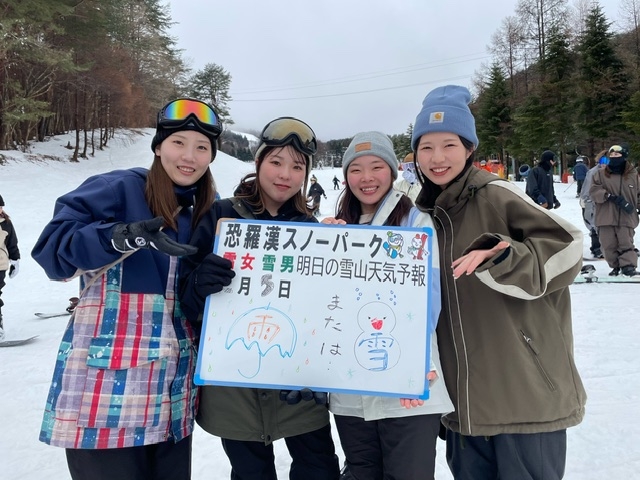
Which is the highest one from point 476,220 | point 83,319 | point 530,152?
point 530,152

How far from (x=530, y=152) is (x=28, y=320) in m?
35.7

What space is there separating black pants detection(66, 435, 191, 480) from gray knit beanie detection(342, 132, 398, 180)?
1617mm

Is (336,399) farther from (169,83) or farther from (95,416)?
(169,83)

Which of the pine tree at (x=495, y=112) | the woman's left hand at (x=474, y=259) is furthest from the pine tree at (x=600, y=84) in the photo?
the woman's left hand at (x=474, y=259)

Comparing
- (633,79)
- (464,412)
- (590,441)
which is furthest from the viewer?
(633,79)

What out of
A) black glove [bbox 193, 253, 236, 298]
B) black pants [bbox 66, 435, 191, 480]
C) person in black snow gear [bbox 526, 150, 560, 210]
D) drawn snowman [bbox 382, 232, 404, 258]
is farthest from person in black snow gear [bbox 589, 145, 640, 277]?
black pants [bbox 66, 435, 191, 480]

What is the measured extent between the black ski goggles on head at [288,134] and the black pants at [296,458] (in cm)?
146

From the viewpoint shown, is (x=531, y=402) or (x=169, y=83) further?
(x=169, y=83)

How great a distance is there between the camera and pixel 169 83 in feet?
130

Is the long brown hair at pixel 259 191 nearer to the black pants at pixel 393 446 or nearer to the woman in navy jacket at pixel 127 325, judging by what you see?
the woman in navy jacket at pixel 127 325

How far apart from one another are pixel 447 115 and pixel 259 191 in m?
1.00

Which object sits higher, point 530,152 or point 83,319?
point 530,152

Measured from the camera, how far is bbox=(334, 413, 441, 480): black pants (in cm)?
178

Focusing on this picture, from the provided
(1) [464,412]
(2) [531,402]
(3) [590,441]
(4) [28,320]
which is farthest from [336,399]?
(4) [28,320]
